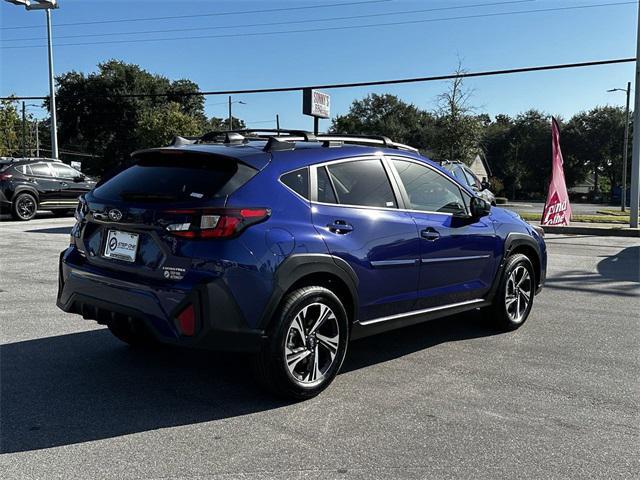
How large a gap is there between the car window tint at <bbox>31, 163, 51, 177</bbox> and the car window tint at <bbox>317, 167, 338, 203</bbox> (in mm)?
15621

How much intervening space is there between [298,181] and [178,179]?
Answer: 2.65 ft

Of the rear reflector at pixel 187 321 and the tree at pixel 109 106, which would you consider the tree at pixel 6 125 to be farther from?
the rear reflector at pixel 187 321

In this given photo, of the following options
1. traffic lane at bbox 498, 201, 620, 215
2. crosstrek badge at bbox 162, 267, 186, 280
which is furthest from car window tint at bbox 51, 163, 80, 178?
traffic lane at bbox 498, 201, 620, 215

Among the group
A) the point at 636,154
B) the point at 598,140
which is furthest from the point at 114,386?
the point at 598,140

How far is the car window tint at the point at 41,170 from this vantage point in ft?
56.7

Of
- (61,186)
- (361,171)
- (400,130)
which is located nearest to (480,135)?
(61,186)

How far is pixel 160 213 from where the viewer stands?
3660 millimetres

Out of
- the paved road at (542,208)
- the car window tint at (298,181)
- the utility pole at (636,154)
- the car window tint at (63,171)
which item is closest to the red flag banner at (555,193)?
the utility pole at (636,154)

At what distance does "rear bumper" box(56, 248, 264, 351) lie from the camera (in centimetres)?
347

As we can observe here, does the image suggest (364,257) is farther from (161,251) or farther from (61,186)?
(61,186)

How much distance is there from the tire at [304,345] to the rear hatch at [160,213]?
68 centimetres

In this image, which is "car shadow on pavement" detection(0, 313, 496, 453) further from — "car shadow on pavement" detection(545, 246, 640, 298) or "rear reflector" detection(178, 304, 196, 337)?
"car shadow on pavement" detection(545, 246, 640, 298)

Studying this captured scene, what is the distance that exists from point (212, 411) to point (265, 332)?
616 millimetres

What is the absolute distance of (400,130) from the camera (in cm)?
8281
